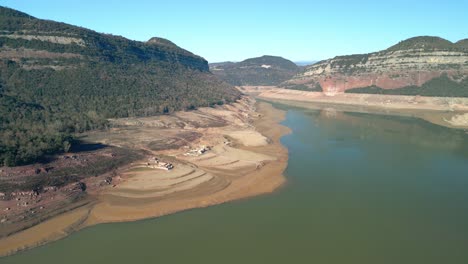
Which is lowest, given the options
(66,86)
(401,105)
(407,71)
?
(401,105)

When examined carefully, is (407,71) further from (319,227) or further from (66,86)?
(319,227)

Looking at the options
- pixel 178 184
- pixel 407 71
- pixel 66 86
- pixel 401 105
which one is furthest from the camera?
pixel 407 71

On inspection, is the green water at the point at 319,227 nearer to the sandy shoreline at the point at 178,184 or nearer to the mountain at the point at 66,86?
the sandy shoreline at the point at 178,184

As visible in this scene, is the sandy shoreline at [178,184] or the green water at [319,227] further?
the sandy shoreline at [178,184]

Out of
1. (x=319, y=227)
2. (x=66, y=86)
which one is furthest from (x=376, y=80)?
(x=319, y=227)

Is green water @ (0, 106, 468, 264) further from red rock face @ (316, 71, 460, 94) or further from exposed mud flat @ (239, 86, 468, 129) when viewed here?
red rock face @ (316, 71, 460, 94)

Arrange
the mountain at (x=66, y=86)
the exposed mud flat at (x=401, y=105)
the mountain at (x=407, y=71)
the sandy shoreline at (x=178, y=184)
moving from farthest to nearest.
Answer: the mountain at (x=407, y=71), the exposed mud flat at (x=401, y=105), the mountain at (x=66, y=86), the sandy shoreline at (x=178, y=184)

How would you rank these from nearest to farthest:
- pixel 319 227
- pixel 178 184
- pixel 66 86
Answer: pixel 319 227 → pixel 178 184 → pixel 66 86

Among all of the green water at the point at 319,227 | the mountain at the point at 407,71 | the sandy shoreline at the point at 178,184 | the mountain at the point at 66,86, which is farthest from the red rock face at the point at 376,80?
the green water at the point at 319,227
